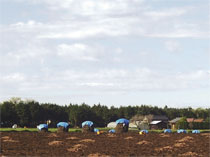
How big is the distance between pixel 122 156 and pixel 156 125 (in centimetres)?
10153

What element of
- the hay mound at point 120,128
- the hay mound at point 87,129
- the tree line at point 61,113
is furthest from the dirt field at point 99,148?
the tree line at point 61,113

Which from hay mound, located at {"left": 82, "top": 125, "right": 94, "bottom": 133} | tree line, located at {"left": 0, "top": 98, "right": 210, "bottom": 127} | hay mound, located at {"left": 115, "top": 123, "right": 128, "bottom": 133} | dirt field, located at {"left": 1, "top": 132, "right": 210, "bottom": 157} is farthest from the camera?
tree line, located at {"left": 0, "top": 98, "right": 210, "bottom": 127}

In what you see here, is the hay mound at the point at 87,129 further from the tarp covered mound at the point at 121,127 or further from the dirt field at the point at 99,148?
the dirt field at the point at 99,148

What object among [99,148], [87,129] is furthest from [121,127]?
[99,148]

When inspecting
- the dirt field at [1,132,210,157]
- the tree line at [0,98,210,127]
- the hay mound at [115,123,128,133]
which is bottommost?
the dirt field at [1,132,210,157]

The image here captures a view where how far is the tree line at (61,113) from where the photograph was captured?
342 feet

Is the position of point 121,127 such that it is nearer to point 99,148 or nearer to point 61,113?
point 99,148

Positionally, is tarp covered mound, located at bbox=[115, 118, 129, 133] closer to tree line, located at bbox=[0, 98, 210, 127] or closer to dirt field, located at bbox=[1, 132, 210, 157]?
dirt field, located at bbox=[1, 132, 210, 157]

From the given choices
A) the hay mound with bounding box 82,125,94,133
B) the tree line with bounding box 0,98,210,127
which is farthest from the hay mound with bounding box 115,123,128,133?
the tree line with bounding box 0,98,210,127

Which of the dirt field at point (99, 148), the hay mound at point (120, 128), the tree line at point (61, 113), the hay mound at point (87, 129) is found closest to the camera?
the dirt field at point (99, 148)

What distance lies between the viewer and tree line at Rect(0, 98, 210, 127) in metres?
104

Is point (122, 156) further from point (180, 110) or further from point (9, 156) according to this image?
point (180, 110)

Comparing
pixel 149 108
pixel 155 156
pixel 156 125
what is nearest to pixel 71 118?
pixel 156 125

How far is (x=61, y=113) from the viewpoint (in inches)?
4732
